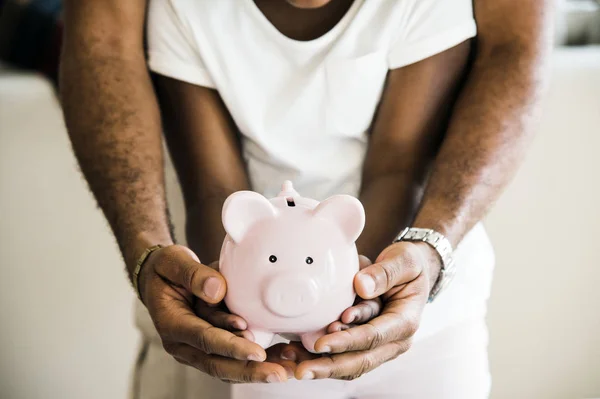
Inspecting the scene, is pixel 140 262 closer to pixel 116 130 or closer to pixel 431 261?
pixel 116 130

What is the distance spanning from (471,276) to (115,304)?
2.95 ft

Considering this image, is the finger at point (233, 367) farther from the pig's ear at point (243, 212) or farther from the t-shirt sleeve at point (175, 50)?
the t-shirt sleeve at point (175, 50)

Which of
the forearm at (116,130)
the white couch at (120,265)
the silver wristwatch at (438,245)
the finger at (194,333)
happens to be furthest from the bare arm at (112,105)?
the white couch at (120,265)

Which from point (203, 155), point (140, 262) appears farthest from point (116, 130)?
point (140, 262)

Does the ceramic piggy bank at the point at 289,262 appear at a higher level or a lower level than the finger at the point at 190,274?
higher

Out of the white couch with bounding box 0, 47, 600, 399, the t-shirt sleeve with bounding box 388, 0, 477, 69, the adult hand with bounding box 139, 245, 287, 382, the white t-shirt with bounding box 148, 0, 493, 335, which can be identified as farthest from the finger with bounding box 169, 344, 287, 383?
the white couch with bounding box 0, 47, 600, 399

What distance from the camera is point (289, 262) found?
0.65 meters

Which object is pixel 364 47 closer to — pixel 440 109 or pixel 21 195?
pixel 440 109

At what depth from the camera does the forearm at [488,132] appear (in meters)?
0.96

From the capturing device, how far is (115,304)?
1.61 m

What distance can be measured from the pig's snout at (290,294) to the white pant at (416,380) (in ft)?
0.97

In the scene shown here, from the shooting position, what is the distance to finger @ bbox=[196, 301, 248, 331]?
26.9 inches

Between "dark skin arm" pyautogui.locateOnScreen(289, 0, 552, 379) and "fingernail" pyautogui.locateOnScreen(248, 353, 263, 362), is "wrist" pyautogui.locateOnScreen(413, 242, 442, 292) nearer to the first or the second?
"dark skin arm" pyautogui.locateOnScreen(289, 0, 552, 379)

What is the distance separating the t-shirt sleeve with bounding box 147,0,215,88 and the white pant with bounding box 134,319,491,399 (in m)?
0.43
